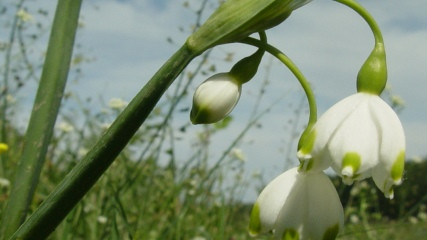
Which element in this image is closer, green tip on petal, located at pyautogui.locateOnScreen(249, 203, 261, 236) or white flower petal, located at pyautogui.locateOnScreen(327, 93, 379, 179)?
white flower petal, located at pyautogui.locateOnScreen(327, 93, 379, 179)

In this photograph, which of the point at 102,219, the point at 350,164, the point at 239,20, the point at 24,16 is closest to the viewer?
the point at 350,164

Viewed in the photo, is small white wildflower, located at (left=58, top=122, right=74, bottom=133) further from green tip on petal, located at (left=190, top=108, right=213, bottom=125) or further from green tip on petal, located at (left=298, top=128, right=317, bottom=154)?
green tip on petal, located at (left=298, top=128, right=317, bottom=154)

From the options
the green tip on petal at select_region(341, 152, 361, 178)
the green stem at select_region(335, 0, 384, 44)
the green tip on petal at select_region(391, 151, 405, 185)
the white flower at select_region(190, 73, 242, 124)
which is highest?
the green stem at select_region(335, 0, 384, 44)

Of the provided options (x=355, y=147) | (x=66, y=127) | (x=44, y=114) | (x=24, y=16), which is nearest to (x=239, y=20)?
(x=355, y=147)

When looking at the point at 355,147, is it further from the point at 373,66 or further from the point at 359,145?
the point at 373,66

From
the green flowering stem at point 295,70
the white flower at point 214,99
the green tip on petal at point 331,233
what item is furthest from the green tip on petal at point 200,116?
the green tip on petal at point 331,233

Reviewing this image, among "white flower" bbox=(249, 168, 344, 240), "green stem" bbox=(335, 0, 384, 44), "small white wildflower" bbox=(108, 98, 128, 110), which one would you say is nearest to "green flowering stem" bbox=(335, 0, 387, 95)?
"green stem" bbox=(335, 0, 384, 44)

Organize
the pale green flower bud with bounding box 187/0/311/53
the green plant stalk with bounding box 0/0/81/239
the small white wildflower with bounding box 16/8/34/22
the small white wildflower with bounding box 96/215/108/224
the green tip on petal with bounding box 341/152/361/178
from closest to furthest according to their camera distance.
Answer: the green tip on petal with bounding box 341/152/361/178 → the pale green flower bud with bounding box 187/0/311/53 → the green plant stalk with bounding box 0/0/81/239 → the small white wildflower with bounding box 96/215/108/224 → the small white wildflower with bounding box 16/8/34/22
